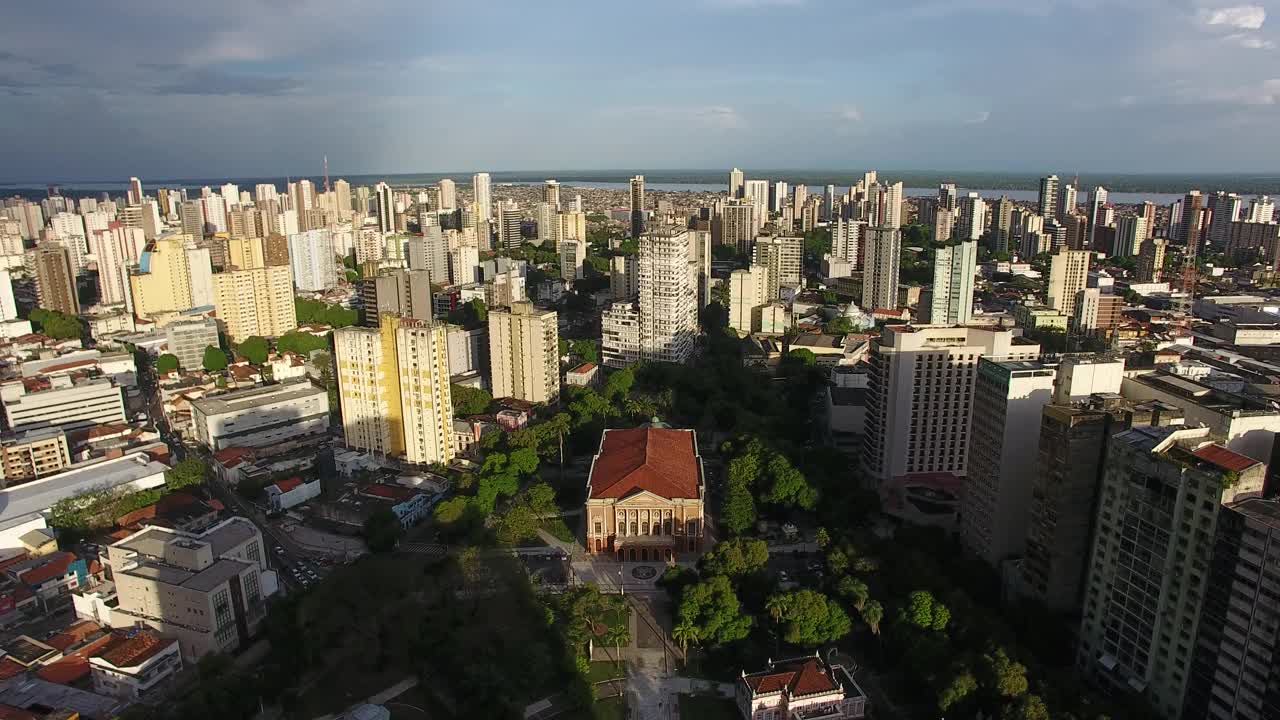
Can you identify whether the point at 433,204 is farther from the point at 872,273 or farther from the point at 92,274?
the point at 872,273

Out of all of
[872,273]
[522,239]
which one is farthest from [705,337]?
[522,239]

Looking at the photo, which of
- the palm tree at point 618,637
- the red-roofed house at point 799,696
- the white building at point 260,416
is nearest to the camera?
the red-roofed house at point 799,696

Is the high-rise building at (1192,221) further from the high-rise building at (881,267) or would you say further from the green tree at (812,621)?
the green tree at (812,621)

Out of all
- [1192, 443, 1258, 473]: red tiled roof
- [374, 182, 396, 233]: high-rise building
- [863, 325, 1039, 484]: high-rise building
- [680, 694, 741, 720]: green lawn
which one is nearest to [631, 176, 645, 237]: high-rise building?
[374, 182, 396, 233]: high-rise building

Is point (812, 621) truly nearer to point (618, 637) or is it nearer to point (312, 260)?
point (618, 637)

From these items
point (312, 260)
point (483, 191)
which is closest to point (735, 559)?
point (312, 260)

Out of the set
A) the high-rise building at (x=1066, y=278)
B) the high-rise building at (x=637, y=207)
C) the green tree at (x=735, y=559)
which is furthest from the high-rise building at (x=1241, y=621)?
the high-rise building at (x=637, y=207)

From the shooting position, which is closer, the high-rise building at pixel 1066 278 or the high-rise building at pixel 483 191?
the high-rise building at pixel 1066 278
